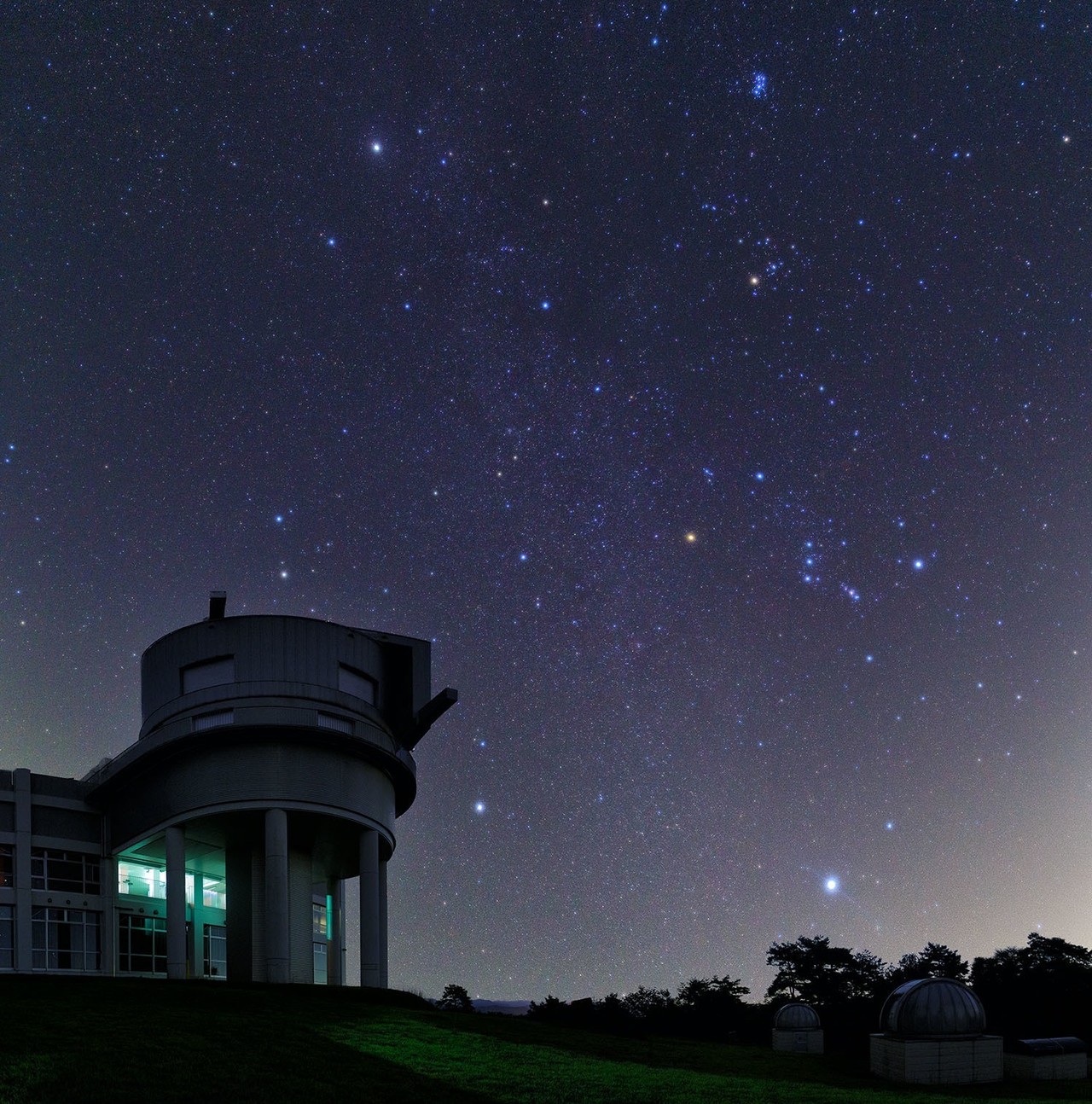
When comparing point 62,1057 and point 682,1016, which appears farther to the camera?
point 682,1016

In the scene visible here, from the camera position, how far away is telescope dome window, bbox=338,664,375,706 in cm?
4700

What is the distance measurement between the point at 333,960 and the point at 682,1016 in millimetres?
20589

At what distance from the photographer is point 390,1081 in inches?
862

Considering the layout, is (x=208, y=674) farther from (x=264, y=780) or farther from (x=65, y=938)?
(x=65, y=938)

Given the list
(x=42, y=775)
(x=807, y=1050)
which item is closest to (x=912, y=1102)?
(x=807, y=1050)

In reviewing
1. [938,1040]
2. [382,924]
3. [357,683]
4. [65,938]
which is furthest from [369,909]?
[938,1040]

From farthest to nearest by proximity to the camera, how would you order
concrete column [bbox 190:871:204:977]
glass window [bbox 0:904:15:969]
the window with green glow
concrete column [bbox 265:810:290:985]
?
concrete column [bbox 190:871:204:977]
the window with green glow
glass window [bbox 0:904:15:969]
concrete column [bbox 265:810:290:985]

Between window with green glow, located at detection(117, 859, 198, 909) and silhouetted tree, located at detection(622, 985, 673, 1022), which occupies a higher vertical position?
window with green glow, located at detection(117, 859, 198, 909)

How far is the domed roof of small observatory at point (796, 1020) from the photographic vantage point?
4528 cm

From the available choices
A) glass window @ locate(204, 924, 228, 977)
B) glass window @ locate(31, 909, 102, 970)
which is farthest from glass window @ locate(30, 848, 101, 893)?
glass window @ locate(204, 924, 228, 977)

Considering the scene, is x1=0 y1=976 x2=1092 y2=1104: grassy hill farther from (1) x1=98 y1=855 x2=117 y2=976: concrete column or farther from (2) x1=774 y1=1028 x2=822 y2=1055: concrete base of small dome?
(1) x1=98 y1=855 x2=117 y2=976: concrete column

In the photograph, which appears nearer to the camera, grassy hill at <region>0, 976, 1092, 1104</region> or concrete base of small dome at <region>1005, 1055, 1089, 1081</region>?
grassy hill at <region>0, 976, 1092, 1104</region>

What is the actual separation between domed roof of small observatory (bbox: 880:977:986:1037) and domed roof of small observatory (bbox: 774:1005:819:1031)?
12.8 meters

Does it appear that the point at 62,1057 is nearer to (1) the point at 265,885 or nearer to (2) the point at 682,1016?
(1) the point at 265,885
